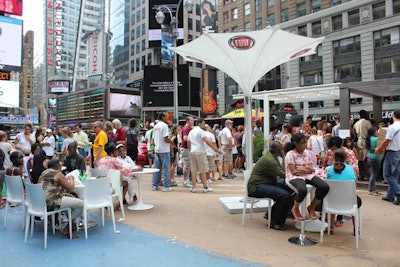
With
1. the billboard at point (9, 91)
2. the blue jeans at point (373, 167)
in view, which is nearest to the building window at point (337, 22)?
the blue jeans at point (373, 167)

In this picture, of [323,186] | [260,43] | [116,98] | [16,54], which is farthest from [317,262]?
[116,98]

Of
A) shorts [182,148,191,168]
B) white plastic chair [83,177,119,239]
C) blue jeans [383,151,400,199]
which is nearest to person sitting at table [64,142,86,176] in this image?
white plastic chair [83,177,119,239]

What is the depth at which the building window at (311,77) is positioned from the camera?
128ft

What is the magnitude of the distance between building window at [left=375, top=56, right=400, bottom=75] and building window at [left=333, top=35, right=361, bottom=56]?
8.45 feet

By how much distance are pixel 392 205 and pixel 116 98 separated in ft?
114

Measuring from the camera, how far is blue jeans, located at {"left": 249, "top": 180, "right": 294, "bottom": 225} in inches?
206

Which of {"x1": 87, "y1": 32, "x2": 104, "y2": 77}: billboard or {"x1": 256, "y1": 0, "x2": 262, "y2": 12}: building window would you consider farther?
{"x1": 87, "y1": 32, "x2": 104, "y2": 77}: billboard

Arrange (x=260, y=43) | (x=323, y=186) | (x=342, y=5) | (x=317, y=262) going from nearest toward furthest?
(x=317, y=262) → (x=323, y=186) → (x=260, y=43) → (x=342, y=5)

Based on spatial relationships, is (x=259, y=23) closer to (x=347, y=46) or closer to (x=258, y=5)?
(x=258, y=5)

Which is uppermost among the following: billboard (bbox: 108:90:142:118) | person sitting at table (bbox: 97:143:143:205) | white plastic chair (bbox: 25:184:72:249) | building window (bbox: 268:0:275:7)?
building window (bbox: 268:0:275:7)

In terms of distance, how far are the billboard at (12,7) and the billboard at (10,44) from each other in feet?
2.92

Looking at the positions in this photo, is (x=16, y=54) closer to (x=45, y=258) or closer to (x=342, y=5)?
(x=45, y=258)

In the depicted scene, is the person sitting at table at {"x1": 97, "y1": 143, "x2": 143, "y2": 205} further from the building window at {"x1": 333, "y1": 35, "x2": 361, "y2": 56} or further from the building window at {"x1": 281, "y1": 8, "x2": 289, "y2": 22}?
the building window at {"x1": 281, "y1": 8, "x2": 289, "y2": 22}

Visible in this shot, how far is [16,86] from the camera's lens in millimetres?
15797
